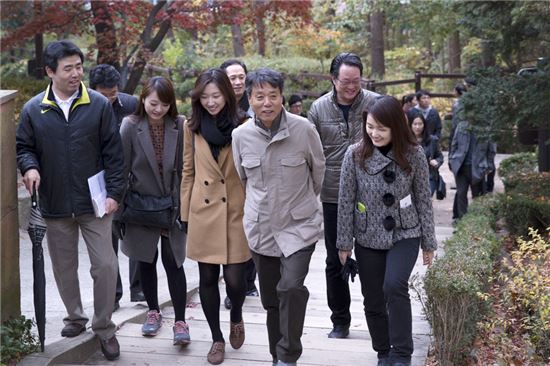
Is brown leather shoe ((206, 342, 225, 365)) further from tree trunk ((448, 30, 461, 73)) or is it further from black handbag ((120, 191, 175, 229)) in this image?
tree trunk ((448, 30, 461, 73))

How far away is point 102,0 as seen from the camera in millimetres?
11484

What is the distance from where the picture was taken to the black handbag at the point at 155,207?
5.91 metres

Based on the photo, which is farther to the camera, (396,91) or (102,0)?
(396,91)

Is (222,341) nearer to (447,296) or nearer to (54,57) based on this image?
(447,296)

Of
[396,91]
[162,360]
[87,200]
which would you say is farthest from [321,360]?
[396,91]

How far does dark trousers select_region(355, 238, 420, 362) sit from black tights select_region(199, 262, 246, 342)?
806 millimetres

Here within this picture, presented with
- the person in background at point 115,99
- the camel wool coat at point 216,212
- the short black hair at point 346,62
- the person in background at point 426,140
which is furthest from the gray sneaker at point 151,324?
the person in background at point 426,140

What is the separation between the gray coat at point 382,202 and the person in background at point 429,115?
7900 millimetres

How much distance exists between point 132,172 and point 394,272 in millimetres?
2030

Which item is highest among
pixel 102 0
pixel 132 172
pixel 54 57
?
pixel 102 0

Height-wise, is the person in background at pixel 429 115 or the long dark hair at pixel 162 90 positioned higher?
the person in background at pixel 429 115

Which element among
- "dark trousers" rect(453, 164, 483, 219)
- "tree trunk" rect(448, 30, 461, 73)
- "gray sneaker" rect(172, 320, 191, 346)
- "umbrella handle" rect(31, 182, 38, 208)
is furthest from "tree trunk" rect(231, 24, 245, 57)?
"umbrella handle" rect(31, 182, 38, 208)

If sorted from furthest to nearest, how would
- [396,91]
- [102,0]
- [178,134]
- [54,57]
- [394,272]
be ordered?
1. [396,91]
2. [102,0]
3. [178,134]
4. [54,57]
5. [394,272]

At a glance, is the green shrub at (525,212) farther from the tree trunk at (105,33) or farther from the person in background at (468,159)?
the tree trunk at (105,33)
